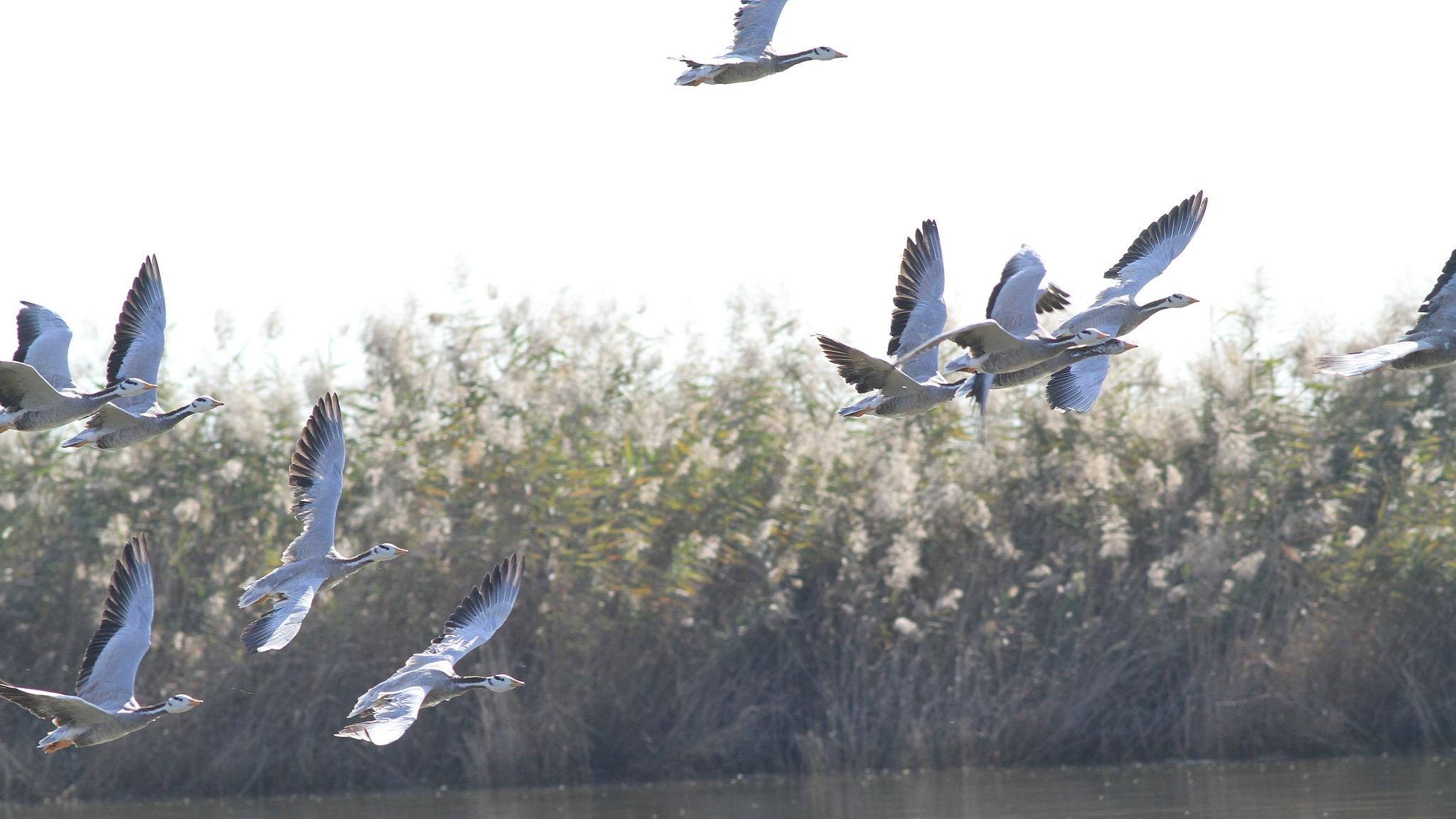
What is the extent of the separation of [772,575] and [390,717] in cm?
870

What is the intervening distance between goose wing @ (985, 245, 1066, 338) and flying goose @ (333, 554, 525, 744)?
14.0ft

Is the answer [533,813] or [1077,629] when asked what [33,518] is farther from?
[1077,629]

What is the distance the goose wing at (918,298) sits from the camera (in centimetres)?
1327

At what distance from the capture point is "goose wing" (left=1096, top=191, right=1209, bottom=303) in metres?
14.1

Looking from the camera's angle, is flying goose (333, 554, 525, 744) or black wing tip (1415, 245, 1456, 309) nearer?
flying goose (333, 554, 525, 744)

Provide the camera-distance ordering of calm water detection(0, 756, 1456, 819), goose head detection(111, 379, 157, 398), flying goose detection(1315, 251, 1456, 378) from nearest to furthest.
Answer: flying goose detection(1315, 251, 1456, 378), goose head detection(111, 379, 157, 398), calm water detection(0, 756, 1456, 819)

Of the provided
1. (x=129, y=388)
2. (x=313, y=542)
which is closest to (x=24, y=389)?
(x=129, y=388)

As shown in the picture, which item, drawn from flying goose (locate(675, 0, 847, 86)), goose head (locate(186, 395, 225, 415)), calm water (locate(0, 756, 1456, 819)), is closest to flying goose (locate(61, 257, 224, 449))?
goose head (locate(186, 395, 225, 415))

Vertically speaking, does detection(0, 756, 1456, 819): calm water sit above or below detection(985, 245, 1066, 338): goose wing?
below

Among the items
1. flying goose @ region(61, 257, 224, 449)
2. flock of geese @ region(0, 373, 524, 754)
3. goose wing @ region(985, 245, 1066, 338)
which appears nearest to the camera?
flock of geese @ region(0, 373, 524, 754)

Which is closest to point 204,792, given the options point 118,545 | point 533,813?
point 118,545

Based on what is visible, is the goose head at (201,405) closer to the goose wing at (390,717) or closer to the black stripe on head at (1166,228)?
the goose wing at (390,717)

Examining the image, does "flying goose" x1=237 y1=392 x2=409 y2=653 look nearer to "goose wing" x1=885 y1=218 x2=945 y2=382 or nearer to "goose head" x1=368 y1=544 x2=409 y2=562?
"goose head" x1=368 y1=544 x2=409 y2=562

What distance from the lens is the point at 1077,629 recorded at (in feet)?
64.3
